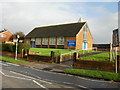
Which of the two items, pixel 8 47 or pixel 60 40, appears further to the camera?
pixel 60 40

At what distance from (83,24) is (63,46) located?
332 inches

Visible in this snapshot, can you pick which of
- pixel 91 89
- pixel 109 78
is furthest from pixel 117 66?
pixel 91 89

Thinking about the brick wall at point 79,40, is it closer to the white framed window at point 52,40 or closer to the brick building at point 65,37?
the brick building at point 65,37

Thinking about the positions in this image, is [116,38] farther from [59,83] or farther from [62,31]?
[62,31]

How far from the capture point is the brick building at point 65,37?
123 feet

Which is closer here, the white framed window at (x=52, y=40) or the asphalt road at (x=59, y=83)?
the asphalt road at (x=59, y=83)

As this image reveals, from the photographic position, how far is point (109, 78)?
10297 mm

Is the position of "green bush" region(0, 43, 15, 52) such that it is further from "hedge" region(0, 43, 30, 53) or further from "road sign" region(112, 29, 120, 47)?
"road sign" region(112, 29, 120, 47)

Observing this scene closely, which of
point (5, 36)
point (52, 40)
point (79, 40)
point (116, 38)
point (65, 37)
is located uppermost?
point (5, 36)

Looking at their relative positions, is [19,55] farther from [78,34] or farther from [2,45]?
[78,34]

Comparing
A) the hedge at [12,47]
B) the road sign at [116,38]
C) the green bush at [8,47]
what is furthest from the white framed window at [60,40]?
the road sign at [116,38]

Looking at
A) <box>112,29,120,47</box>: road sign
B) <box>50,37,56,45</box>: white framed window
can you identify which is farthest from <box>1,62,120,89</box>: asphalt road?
<box>50,37,56,45</box>: white framed window

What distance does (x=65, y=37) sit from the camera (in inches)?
1517

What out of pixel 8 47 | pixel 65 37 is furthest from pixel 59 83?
pixel 65 37
